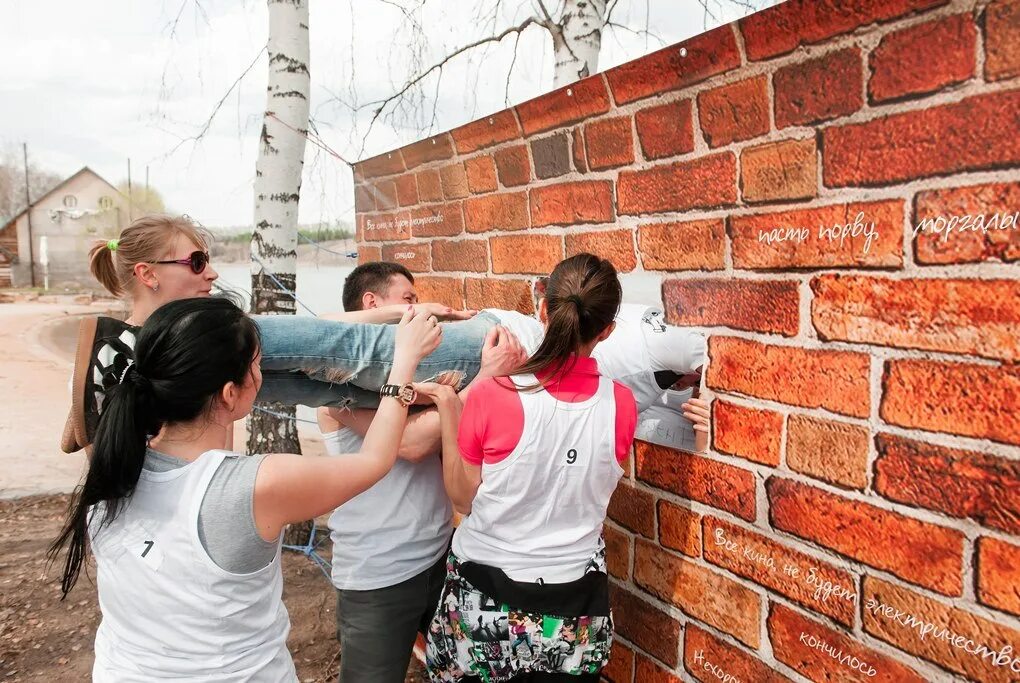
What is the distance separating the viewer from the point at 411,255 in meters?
2.92

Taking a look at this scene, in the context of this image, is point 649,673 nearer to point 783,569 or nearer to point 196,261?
point 783,569

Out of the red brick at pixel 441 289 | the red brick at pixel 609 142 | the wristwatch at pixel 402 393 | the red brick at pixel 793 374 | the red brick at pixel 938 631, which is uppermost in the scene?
the red brick at pixel 609 142

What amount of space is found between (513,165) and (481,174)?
0.65ft

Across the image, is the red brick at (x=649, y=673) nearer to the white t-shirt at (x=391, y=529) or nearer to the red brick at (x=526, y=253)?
the white t-shirt at (x=391, y=529)

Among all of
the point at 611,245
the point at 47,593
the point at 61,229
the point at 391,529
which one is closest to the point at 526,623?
the point at 391,529

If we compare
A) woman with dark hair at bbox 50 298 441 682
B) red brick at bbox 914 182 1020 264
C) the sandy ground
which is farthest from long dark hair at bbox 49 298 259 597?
the sandy ground

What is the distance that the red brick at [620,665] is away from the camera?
196 cm

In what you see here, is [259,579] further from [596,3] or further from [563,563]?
[596,3]

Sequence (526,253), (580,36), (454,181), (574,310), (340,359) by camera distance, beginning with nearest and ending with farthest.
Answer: (574,310) → (340,359) → (526,253) → (454,181) → (580,36)

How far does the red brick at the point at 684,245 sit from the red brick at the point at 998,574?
74cm

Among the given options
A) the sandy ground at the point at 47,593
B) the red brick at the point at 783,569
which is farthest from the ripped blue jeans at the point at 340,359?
the sandy ground at the point at 47,593

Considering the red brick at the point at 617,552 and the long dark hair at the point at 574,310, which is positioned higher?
the long dark hair at the point at 574,310

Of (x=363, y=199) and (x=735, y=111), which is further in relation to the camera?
(x=363, y=199)

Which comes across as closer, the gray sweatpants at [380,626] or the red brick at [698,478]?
the red brick at [698,478]
